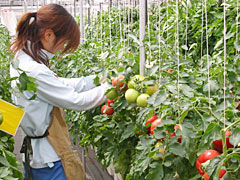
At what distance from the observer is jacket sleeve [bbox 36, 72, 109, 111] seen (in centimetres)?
180

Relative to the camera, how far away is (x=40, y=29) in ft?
6.27

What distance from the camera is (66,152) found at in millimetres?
1925

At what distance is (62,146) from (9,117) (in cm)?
47

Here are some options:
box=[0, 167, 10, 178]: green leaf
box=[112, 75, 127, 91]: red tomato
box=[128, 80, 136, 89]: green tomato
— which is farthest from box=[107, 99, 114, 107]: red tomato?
box=[0, 167, 10, 178]: green leaf

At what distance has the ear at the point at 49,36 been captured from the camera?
1.91 m

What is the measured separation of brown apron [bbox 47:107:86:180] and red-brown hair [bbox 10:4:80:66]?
1.03ft

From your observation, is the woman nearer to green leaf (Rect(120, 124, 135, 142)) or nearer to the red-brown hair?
the red-brown hair

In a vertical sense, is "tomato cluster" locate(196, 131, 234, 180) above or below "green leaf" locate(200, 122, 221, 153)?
below

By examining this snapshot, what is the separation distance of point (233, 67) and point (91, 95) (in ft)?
2.37

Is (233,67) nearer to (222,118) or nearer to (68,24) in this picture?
(222,118)

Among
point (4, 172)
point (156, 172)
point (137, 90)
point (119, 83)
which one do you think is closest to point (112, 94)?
point (119, 83)

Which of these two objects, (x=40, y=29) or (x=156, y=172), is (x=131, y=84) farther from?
(x=40, y=29)

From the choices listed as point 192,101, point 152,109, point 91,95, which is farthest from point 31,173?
point 192,101

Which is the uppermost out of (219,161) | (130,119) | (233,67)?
(233,67)
